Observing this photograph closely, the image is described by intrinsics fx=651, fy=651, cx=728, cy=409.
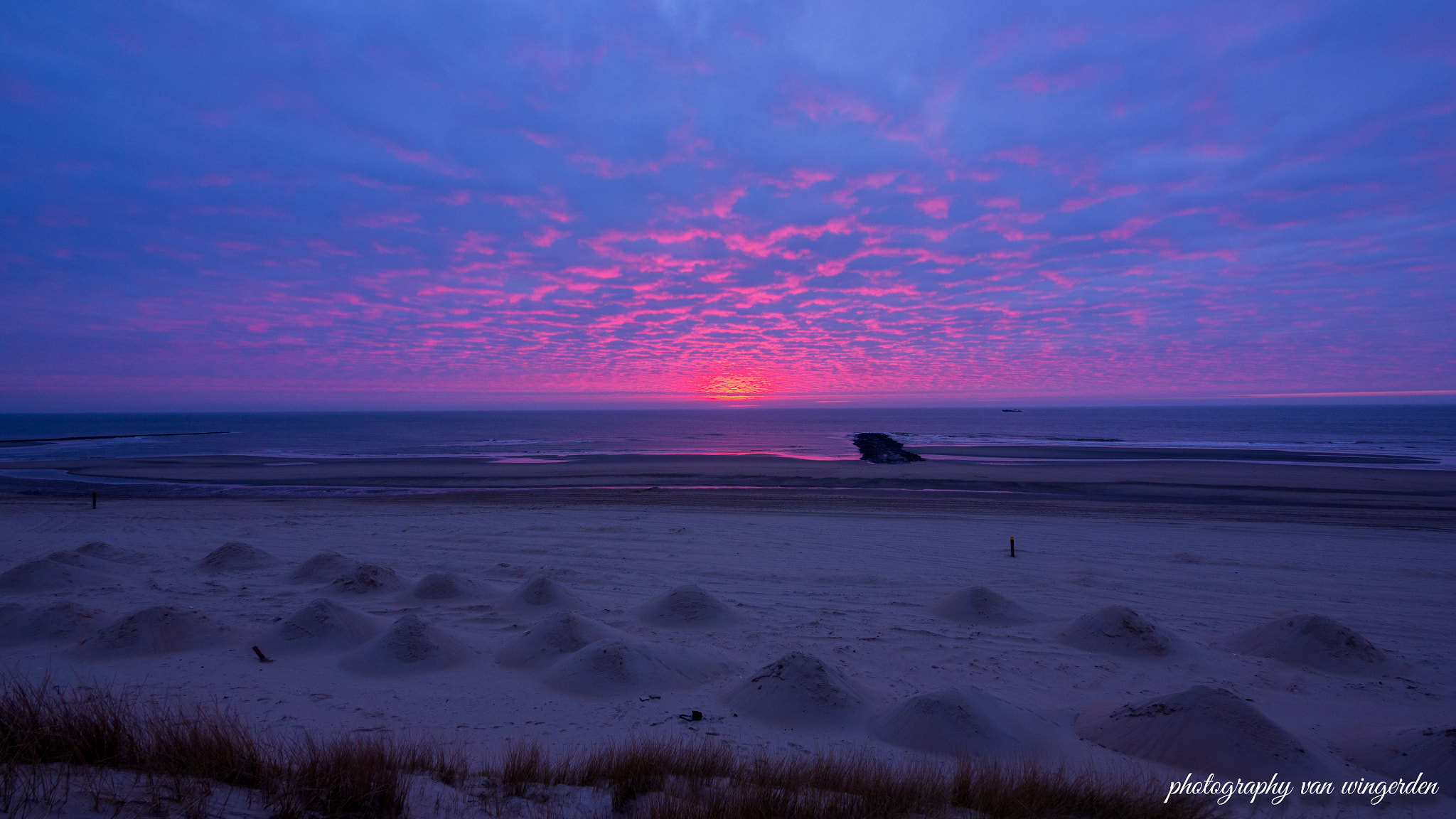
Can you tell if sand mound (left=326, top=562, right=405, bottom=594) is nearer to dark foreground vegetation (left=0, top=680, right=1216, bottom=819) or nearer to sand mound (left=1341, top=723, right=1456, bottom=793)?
dark foreground vegetation (left=0, top=680, right=1216, bottom=819)

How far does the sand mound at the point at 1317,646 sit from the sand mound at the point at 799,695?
5.57 metres

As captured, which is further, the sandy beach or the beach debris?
the beach debris

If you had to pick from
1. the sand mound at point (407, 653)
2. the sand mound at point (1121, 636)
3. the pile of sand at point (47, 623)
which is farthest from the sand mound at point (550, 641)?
the sand mound at point (1121, 636)

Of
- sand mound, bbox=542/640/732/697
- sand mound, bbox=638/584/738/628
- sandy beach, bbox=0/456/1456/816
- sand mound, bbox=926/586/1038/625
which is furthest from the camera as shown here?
sand mound, bbox=926/586/1038/625

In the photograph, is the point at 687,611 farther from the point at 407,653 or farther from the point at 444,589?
the point at 444,589

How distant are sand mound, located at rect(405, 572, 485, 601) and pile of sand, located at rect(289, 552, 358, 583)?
1839 mm

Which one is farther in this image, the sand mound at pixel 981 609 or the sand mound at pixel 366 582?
the sand mound at pixel 366 582

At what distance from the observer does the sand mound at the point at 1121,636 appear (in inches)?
323

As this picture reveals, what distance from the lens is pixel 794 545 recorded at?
15148mm

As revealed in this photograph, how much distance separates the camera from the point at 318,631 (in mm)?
8094

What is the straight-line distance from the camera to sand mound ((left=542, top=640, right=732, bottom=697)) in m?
6.97

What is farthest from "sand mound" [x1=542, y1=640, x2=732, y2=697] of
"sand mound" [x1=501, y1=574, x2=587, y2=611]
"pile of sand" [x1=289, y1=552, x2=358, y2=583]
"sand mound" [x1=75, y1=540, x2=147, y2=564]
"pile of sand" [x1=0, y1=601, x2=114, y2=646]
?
"sand mound" [x1=75, y1=540, x2=147, y2=564]

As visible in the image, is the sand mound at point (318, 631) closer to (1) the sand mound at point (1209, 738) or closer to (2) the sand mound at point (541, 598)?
(2) the sand mound at point (541, 598)

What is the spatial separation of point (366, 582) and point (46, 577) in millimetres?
5083
